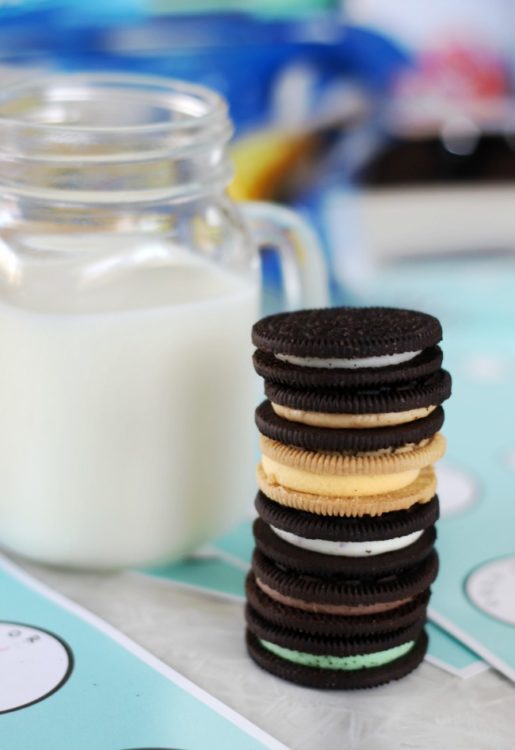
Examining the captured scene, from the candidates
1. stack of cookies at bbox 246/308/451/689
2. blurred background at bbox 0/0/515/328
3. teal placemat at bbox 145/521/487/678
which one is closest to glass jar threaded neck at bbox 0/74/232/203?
stack of cookies at bbox 246/308/451/689

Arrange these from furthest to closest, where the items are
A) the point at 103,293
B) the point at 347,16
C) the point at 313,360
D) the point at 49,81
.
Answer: the point at 347,16
the point at 49,81
the point at 103,293
the point at 313,360

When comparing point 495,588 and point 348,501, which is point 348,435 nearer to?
point 348,501

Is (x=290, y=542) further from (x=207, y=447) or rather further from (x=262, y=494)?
(x=207, y=447)

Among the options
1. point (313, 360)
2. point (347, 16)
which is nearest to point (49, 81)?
point (313, 360)

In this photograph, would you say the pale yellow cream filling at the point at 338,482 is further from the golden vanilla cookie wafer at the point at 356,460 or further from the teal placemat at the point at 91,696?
the teal placemat at the point at 91,696

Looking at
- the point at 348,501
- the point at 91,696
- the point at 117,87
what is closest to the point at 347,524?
the point at 348,501
